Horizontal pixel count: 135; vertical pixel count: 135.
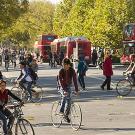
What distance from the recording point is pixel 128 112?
60.0 feet

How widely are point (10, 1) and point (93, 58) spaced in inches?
881

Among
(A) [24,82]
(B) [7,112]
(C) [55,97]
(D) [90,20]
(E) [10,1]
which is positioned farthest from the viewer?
(D) [90,20]

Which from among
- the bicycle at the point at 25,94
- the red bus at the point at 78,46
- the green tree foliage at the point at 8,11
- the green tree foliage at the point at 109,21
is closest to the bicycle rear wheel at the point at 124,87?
the bicycle at the point at 25,94

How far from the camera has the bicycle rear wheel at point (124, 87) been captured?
24.5 metres

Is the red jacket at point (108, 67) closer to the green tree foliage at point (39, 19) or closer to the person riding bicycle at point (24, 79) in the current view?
the person riding bicycle at point (24, 79)

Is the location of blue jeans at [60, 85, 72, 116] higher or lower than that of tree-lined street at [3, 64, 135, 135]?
higher

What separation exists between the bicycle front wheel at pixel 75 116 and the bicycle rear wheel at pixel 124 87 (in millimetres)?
10000

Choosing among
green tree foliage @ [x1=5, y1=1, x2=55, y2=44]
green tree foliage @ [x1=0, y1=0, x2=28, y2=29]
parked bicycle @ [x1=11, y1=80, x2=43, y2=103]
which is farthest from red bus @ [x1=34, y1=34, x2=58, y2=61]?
parked bicycle @ [x1=11, y1=80, x2=43, y2=103]

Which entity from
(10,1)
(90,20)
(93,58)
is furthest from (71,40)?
(10,1)

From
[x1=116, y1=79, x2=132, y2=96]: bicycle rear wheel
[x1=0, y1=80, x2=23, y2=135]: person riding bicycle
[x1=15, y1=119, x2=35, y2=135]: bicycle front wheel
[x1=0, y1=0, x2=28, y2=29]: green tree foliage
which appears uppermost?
[x1=0, y1=0, x2=28, y2=29]: green tree foliage

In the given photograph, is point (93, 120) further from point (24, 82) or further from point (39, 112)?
point (24, 82)

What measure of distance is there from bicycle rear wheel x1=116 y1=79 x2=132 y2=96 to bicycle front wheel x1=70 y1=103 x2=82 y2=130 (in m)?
10.00

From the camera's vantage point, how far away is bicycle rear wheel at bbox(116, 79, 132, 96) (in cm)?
2450

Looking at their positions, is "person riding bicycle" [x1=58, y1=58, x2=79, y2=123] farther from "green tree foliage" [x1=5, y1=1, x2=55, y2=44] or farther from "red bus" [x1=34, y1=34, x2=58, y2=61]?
"green tree foliage" [x1=5, y1=1, x2=55, y2=44]
